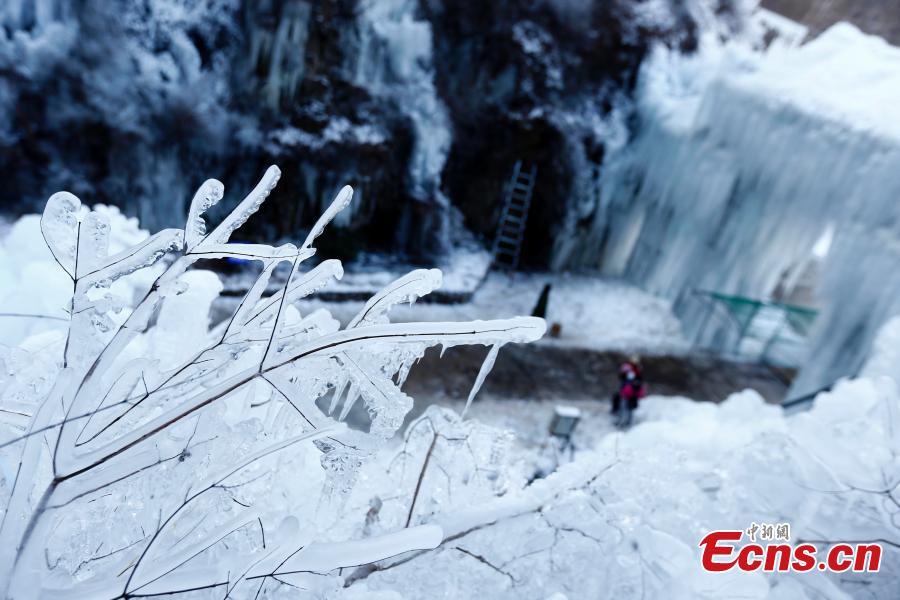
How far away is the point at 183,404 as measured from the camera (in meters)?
1.45

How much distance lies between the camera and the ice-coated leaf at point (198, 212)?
63.0 inches

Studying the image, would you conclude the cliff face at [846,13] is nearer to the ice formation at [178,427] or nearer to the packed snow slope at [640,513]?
the packed snow slope at [640,513]

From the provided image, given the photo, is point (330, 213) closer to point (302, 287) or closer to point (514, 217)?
point (302, 287)

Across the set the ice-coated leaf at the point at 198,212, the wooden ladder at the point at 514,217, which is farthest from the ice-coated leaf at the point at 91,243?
the wooden ladder at the point at 514,217

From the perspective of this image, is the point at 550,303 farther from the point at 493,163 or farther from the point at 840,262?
the point at 840,262

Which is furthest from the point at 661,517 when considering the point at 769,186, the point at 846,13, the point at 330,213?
the point at 846,13

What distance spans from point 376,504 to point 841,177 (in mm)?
7957

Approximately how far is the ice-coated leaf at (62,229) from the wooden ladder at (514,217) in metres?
9.71

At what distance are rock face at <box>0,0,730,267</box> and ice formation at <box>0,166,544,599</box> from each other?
26.6 feet

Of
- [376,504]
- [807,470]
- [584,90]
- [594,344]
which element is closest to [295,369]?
[376,504]

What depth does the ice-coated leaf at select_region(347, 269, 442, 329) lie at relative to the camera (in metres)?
1.71

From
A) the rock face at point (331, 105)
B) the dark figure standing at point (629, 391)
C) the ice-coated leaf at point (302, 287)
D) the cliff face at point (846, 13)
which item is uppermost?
the cliff face at point (846, 13)

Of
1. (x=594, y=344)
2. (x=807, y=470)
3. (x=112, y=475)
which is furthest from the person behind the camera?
(x=594, y=344)

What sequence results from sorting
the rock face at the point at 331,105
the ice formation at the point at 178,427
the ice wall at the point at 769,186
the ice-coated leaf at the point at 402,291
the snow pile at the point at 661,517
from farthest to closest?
the rock face at the point at 331,105
the ice wall at the point at 769,186
the snow pile at the point at 661,517
the ice-coated leaf at the point at 402,291
the ice formation at the point at 178,427
